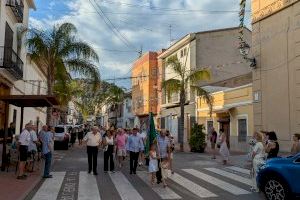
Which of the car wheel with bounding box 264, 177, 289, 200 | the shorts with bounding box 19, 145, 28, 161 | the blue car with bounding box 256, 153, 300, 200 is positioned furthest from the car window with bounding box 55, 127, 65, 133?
the car wheel with bounding box 264, 177, 289, 200

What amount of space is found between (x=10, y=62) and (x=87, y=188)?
445 inches

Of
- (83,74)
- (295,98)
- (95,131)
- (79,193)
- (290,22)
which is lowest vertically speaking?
(79,193)

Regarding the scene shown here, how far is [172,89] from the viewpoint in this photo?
31219 millimetres

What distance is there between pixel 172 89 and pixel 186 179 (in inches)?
665

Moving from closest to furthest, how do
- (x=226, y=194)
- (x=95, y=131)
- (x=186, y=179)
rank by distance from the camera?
(x=226, y=194), (x=186, y=179), (x=95, y=131)

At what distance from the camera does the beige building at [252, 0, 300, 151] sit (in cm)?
2042

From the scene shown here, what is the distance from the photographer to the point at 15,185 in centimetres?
1289

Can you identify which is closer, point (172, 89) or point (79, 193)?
point (79, 193)

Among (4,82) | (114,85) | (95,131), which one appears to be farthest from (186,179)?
(114,85)

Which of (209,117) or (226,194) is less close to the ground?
A: (209,117)

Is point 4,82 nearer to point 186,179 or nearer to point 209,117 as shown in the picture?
point 186,179

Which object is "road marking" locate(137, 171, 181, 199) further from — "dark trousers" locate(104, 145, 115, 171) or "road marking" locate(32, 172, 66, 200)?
"road marking" locate(32, 172, 66, 200)

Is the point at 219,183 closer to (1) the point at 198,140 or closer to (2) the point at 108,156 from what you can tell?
(2) the point at 108,156

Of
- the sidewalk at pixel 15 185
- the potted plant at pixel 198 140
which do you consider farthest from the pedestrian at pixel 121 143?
the potted plant at pixel 198 140
